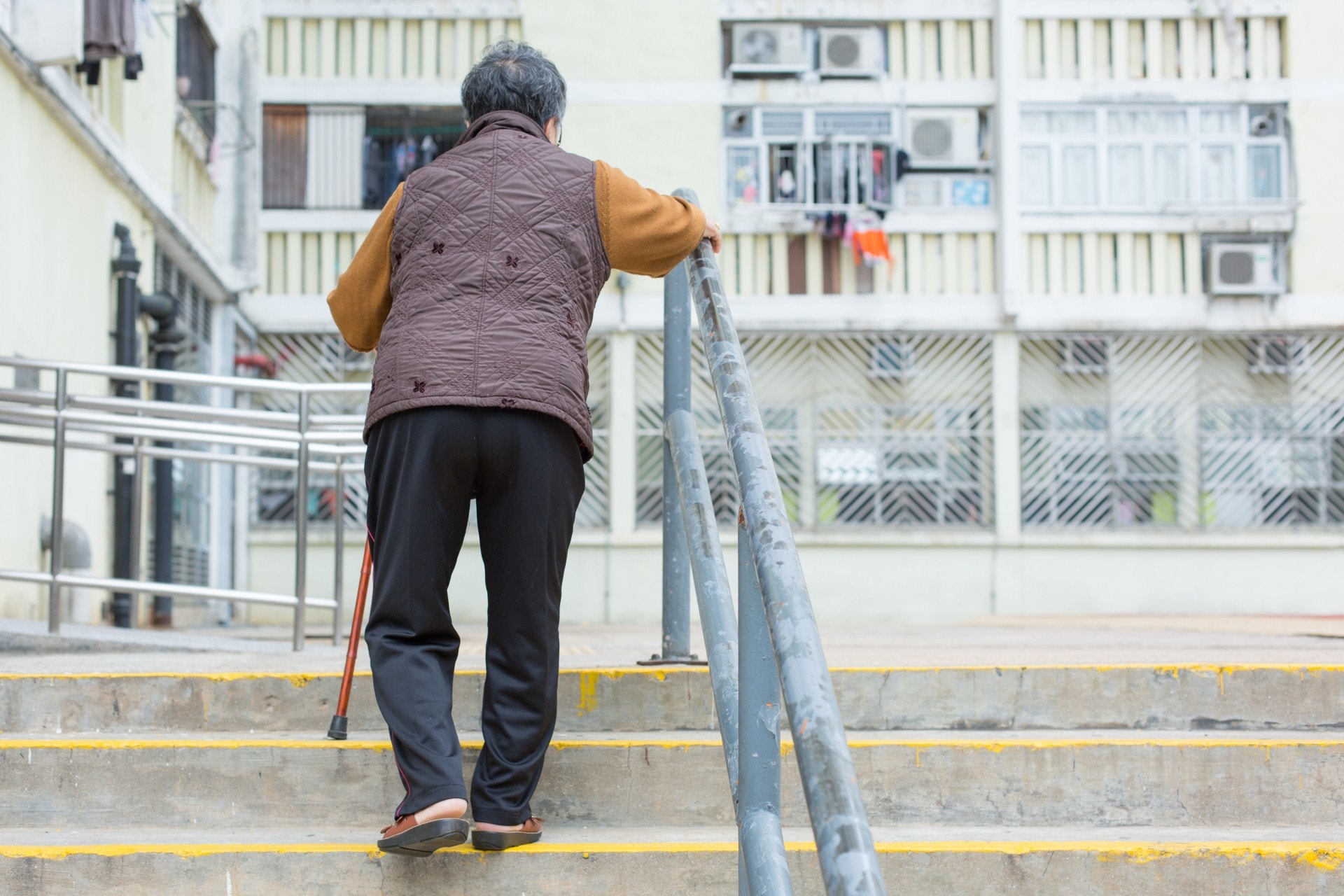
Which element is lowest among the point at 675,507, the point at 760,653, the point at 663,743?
the point at 663,743

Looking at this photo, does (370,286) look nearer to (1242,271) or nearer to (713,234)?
(713,234)

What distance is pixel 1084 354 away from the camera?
1404 cm

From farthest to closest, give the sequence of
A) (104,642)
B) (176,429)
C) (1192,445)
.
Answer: (1192,445) → (176,429) → (104,642)

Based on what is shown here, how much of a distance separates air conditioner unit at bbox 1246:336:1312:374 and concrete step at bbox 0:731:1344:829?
12.1 meters

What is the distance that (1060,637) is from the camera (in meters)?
6.80

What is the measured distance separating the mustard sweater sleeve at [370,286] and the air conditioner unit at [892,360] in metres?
11.6

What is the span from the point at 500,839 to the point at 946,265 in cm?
1241

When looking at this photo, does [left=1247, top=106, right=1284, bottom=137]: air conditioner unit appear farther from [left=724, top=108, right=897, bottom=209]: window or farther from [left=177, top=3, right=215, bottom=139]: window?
[left=177, top=3, right=215, bottom=139]: window

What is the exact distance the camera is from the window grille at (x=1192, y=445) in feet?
45.2

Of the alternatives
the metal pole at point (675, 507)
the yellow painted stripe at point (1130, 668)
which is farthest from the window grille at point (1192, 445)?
the metal pole at point (675, 507)

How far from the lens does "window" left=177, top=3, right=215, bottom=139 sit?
1139 centimetres

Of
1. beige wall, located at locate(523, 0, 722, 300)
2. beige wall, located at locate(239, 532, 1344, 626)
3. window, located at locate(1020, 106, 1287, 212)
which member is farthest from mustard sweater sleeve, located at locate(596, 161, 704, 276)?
window, located at locate(1020, 106, 1287, 212)

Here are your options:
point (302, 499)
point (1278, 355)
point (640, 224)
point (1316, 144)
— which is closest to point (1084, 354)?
point (1278, 355)

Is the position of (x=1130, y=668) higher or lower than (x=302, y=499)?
lower
